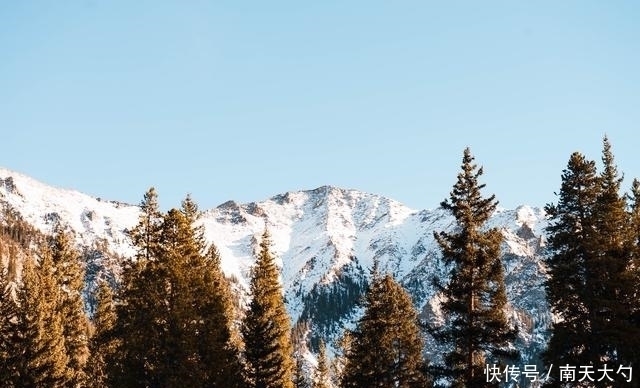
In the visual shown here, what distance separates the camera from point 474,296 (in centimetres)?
2688

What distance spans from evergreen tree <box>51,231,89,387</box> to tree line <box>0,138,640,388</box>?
3.13 feet

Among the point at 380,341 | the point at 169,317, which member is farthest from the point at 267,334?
the point at 169,317

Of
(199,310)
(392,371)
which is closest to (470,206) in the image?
(392,371)

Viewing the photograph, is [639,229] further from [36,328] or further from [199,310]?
[36,328]

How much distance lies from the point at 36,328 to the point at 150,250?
11.7 metres

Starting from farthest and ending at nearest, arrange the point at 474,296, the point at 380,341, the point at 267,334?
1. the point at 267,334
2. the point at 380,341
3. the point at 474,296

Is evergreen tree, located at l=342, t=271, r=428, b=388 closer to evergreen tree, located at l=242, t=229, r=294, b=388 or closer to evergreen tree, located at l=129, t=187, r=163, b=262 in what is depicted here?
evergreen tree, located at l=242, t=229, r=294, b=388

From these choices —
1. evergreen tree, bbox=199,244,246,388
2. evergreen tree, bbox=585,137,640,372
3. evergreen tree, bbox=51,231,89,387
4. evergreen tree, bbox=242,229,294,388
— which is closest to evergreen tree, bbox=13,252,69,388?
evergreen tree, bbox=51,231,89,387

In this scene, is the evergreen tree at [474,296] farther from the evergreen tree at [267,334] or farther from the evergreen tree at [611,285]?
the evergreen tree at [267,334]

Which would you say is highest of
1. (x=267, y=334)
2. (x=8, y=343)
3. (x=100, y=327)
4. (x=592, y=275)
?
(x=592, y=275)

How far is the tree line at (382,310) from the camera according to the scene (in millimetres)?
26969

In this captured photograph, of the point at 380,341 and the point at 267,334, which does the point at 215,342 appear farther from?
the point at 380,341

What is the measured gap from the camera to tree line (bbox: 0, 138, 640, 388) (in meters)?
27.0

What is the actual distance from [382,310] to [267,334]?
742cm
